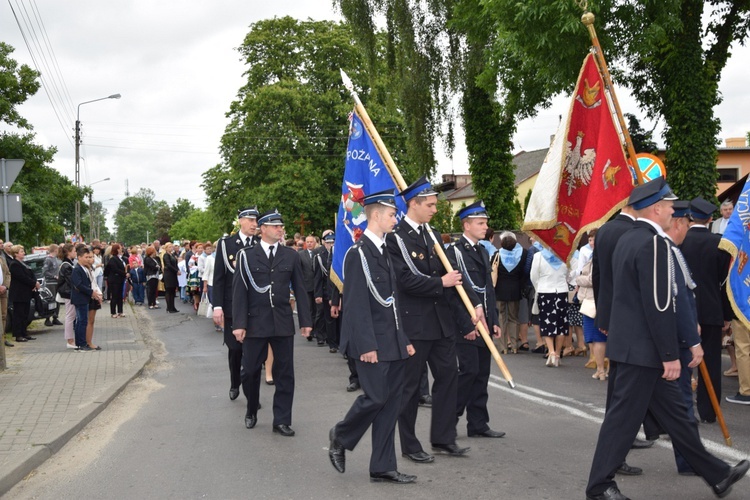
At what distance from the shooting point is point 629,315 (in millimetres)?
5230

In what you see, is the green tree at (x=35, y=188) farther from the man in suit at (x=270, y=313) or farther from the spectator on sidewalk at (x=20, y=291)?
the man in suit at (x=270, y=313)

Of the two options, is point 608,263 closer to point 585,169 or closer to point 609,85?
point 609,85

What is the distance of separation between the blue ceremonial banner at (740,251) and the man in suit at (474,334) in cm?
230

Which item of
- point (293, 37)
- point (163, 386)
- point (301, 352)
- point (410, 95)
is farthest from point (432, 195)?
point (293, 37)

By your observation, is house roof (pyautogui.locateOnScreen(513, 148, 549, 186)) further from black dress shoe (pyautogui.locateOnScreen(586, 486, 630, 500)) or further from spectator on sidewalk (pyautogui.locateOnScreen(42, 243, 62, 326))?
black dress shoe (pyautogui.locateOnScreen(586, 486, 630, 500))

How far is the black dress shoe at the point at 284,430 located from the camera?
7680 mm

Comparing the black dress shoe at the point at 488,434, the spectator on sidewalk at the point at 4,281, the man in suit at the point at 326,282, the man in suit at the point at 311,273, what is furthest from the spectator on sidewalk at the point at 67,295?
the black dress shoe at the point at 488,434

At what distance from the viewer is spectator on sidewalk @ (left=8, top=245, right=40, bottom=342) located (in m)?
15.8

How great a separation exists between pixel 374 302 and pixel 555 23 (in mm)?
10199

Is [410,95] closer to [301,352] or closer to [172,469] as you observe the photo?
[301,352]

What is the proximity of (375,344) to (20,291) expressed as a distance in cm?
1212

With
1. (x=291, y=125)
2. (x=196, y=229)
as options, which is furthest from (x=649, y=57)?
(x=196, y=229)

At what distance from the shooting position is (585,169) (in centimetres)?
859

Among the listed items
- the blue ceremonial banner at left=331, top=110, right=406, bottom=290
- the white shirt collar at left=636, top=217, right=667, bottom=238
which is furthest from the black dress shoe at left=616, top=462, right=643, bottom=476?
the blue ceremonial banner at left=331, top=110, right=406, bottom=290
